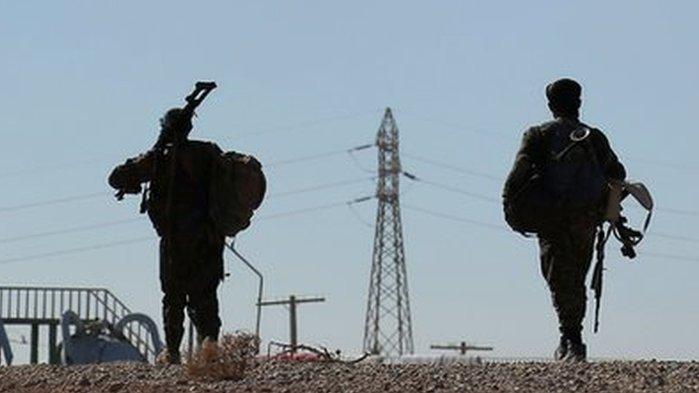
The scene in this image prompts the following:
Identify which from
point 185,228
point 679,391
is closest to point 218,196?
point 185,228

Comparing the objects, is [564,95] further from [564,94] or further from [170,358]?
[170,358]

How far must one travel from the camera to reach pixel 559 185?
17500mm

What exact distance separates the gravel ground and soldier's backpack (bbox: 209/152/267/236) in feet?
6.14

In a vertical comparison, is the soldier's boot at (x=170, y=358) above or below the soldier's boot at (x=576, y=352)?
above

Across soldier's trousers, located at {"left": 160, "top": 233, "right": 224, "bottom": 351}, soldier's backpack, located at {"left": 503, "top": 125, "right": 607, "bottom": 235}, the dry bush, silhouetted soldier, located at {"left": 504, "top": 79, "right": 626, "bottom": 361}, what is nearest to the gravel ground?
the dry bush

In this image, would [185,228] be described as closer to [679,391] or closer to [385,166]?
[679,391]

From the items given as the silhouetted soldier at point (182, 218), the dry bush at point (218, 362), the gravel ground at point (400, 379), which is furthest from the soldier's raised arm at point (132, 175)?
the dry bush at point (218, 362)

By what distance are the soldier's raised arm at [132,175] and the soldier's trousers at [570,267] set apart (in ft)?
12.0

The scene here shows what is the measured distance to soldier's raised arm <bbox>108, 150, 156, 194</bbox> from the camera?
65.1ft

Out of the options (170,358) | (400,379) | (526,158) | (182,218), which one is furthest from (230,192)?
(400,379)

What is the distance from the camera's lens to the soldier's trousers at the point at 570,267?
17.5 meters

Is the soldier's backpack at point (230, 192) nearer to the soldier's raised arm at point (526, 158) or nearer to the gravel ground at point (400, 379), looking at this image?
the gravel ground at point (400, 379)

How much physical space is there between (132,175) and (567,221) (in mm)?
4014

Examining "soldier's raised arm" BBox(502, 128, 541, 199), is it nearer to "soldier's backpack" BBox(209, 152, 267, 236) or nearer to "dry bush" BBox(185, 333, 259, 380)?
"dry bush" BBox(185, 333, 259, 380)
